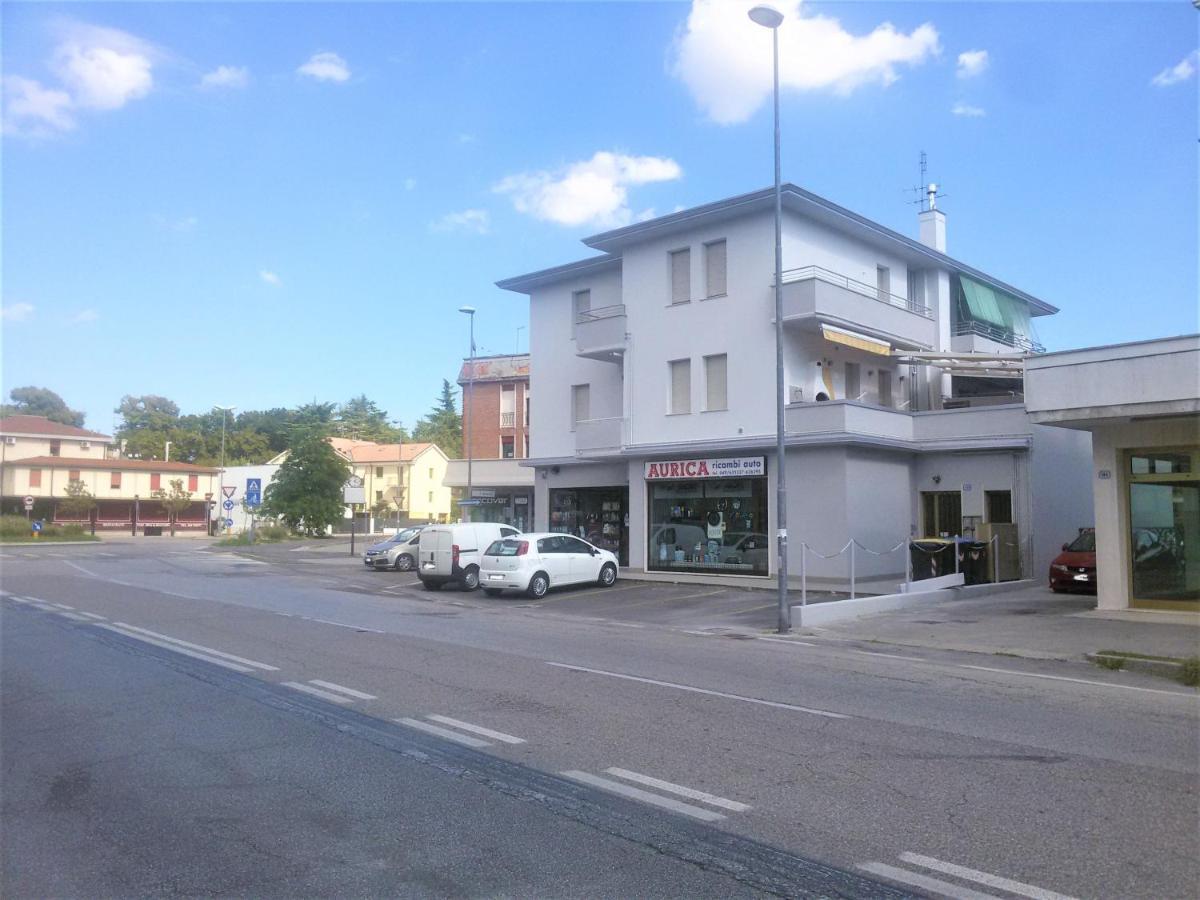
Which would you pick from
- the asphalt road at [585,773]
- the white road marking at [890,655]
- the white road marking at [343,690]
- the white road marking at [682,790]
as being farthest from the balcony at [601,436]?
the white road marking at [682,790]

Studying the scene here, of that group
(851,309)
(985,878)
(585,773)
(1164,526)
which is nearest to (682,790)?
(585,773)

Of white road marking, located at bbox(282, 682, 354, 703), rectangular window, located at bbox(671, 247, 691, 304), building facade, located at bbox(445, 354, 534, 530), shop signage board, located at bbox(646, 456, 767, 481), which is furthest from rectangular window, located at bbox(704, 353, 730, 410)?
building facade, located at bbox(445, 354, 534, 530)

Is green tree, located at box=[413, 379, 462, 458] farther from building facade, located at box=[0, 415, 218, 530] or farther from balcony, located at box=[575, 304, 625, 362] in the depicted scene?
balcony, located at box=[575, 304, 625, 362]

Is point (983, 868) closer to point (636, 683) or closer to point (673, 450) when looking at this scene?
point (636, 683)

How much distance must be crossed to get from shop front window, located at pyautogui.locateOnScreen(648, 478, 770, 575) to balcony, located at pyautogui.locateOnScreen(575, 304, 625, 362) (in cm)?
463

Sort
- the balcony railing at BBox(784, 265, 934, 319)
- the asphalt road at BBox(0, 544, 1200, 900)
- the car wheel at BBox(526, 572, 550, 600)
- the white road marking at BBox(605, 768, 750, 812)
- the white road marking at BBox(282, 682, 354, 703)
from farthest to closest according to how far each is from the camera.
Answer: the balcony railing at BBox(784, 265, 934, 319) → the car wheel at BBox(526, 572, 550, 600) → the white road marking at BBox(282, 682, 354, 703) → the white road marking at BBox(605, 768, 750, 812) → the asphalt road at BBox(0, 544, 1200, 900)

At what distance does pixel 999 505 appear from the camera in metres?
26.5

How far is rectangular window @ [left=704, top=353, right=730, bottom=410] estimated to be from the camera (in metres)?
26.9

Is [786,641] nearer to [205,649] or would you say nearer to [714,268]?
[205,649]

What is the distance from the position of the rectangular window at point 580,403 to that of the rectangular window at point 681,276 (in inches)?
225

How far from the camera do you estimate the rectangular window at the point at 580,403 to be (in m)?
32.6

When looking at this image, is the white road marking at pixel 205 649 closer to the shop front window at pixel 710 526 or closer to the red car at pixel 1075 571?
the shop front window at pixel 710 526

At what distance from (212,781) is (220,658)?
6.00 metres

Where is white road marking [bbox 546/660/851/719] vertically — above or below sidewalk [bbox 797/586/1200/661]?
above
